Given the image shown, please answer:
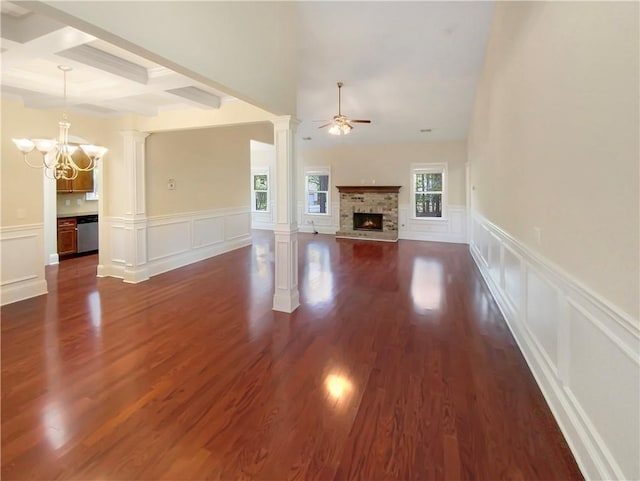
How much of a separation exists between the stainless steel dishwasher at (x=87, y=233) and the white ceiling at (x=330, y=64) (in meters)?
3.14

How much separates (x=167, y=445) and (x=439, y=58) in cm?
583

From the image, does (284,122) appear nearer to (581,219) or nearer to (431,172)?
(581,219)

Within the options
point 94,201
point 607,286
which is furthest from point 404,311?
point 94,201

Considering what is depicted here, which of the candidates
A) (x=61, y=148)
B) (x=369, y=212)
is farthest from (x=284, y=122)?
(x=369, y=212)

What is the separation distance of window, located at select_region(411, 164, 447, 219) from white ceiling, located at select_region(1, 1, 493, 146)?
2072mm

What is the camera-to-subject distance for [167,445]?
1.88m

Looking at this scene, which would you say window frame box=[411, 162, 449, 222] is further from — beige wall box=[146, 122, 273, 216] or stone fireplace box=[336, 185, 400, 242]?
beige wall box=[146, 122, 273, 216]

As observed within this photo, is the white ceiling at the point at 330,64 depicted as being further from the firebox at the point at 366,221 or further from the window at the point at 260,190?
the window at the point at 260,190

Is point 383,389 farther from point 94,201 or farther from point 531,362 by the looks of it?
point 94,201

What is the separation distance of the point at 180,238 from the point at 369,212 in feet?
18.3

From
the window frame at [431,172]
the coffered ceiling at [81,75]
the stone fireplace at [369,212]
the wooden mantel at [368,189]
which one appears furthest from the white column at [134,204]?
the window frame at [431,172]

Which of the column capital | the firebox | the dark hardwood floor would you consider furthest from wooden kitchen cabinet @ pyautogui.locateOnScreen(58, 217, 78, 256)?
the firebox

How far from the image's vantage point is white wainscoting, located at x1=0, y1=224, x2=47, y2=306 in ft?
13.7

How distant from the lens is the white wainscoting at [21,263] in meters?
4.17
